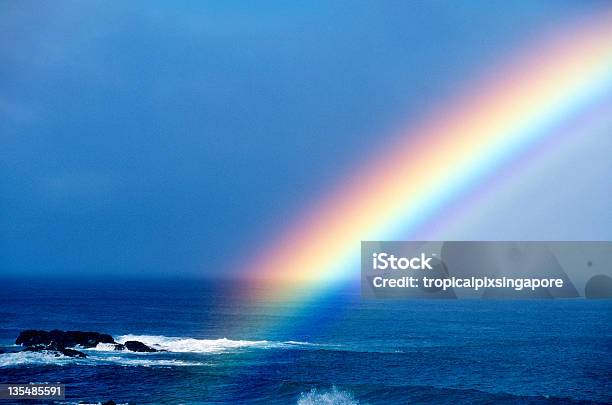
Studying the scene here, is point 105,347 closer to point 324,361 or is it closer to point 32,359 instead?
point 32,359

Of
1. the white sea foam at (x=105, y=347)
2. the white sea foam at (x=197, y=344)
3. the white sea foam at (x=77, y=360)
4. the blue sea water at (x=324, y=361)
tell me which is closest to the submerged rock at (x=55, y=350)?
the white sea foam at (x=77, y=360)

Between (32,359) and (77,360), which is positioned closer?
(32,359)

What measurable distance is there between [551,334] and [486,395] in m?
45.2

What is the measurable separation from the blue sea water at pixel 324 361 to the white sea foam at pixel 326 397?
0.16m

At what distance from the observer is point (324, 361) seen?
54.1 m

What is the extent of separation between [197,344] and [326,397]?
26192 millimetres

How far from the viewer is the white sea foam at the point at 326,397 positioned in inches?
1508

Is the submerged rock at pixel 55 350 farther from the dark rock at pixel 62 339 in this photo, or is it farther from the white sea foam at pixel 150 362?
the white sea foam at pixel 150 362

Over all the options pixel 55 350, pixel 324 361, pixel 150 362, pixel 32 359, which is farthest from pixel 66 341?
pixel 324 361

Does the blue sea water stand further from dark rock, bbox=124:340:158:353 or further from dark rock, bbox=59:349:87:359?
dark rock, bbox=124:340:158:353

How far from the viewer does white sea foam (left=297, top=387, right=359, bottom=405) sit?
126 feet

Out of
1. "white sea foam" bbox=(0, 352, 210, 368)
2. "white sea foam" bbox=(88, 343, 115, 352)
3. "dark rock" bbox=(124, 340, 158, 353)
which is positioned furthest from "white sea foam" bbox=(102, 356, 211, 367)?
"white sea foam" bbox=(88, 343, 115, 352)

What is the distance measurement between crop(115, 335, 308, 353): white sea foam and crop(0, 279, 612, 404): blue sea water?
0.20 m

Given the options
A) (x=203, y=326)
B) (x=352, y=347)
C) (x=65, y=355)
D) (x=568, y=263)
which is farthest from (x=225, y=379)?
(x=568, y=263)
